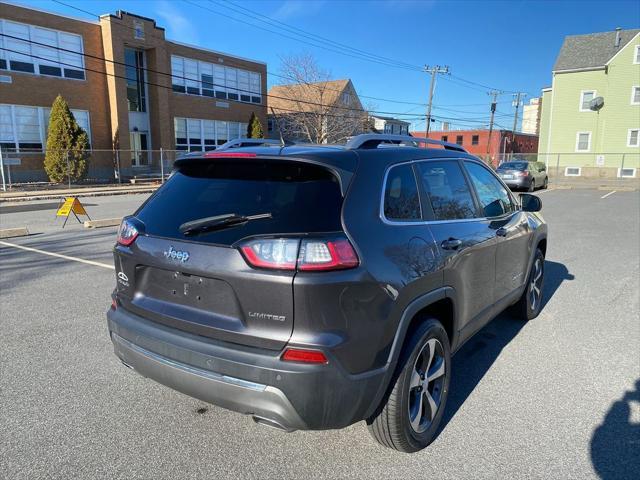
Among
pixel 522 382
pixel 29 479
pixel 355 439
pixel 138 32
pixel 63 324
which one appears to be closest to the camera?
pixel 29 479

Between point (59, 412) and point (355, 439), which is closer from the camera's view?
point (355, 439)

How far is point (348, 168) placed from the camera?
8.34 ft

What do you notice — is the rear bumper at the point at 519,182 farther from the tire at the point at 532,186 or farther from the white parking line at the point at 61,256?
the white parking line at the point at 61,256

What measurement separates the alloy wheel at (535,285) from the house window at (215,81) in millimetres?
32695

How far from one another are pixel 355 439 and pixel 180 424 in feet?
3.69

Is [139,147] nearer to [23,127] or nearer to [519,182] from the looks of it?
[23,127]

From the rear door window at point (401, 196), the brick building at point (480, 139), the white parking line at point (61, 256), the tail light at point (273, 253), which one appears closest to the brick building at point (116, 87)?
the white parking line at point (61, 256)

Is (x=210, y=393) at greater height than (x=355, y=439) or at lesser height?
greater

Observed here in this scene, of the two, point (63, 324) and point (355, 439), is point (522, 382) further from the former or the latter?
point (63, 324)

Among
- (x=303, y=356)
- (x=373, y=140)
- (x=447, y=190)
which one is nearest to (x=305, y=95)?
(x=447, y=190)

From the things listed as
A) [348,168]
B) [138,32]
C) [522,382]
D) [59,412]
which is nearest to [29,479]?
[59,412]

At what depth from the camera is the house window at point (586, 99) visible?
37.9 metres

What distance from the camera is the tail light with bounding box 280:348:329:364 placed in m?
2.19

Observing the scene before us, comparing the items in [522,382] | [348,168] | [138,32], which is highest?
[138,32]
